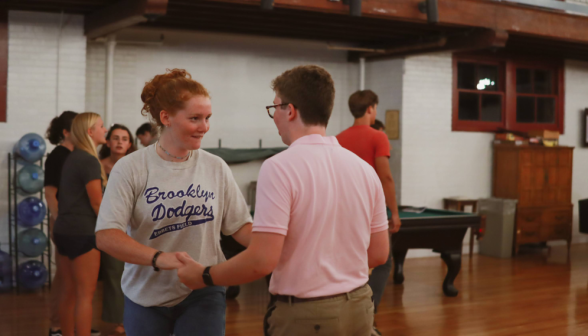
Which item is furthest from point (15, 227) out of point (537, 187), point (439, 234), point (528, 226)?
point (537, 187)

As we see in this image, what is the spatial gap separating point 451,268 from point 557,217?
149 inches

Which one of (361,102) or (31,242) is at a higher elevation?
(361,102)

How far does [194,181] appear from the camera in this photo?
2143mm

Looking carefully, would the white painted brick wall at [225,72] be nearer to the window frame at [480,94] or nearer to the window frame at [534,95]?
the window frame at [480,94]

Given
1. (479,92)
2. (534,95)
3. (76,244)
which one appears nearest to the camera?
(76,244)

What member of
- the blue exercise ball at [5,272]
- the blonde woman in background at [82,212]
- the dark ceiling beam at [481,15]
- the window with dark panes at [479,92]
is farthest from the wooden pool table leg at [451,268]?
the blue exercise ball at [5,272]

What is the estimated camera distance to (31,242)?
605 centimetres

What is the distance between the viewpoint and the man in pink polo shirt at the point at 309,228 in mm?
1750

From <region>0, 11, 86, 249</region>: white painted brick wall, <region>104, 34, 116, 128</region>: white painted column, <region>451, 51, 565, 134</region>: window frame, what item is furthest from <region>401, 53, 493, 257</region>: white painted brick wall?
<region>0, 11, 86, 249</region>: white painted brick wall

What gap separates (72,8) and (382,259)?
5.38 m

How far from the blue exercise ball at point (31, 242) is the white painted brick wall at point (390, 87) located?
455 cm

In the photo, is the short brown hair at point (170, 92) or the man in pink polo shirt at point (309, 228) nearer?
the man in pink polo shirt at point (309, 228)

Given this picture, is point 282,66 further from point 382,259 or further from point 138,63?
point 382,259

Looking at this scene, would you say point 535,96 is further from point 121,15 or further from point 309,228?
point 309,228
